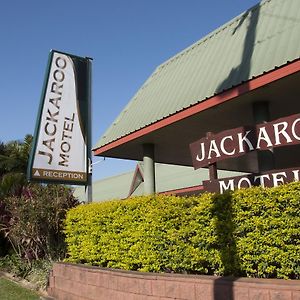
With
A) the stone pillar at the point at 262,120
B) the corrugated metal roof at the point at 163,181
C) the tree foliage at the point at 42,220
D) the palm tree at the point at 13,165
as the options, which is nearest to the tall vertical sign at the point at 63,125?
the tree foliage at the point at 42,220

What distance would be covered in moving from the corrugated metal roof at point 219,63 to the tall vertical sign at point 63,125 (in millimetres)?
895

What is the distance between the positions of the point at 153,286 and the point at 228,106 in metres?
4.35

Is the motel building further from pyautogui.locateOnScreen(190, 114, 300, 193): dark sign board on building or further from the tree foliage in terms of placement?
the tree foliage

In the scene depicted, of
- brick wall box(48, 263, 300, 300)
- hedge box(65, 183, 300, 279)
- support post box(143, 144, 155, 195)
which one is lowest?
brick wall box(48, 263, 300, 300)

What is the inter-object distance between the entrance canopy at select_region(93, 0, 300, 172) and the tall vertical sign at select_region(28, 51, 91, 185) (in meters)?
0.81

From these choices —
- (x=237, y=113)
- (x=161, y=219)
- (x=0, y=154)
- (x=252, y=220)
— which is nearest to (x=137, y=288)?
(x=161, y=219)

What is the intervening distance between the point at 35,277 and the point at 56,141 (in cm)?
387

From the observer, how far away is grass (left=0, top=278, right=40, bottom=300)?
1135 centimetres

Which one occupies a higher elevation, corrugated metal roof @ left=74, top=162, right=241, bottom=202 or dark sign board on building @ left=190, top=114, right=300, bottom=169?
corrugated metal roof @ left=74, top=162, right=241, bottom=202

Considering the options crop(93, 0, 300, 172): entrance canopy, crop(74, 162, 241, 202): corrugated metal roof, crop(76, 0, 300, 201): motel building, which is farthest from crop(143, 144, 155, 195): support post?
crop(74, 162, 241, 202): corrugated metal roof

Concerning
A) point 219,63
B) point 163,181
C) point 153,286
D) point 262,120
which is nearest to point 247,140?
point 262,120

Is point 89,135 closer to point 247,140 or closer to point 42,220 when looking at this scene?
point 42,220

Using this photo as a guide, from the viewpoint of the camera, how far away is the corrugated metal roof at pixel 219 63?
9109mm

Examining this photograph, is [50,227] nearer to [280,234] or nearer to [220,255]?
[220,255]
